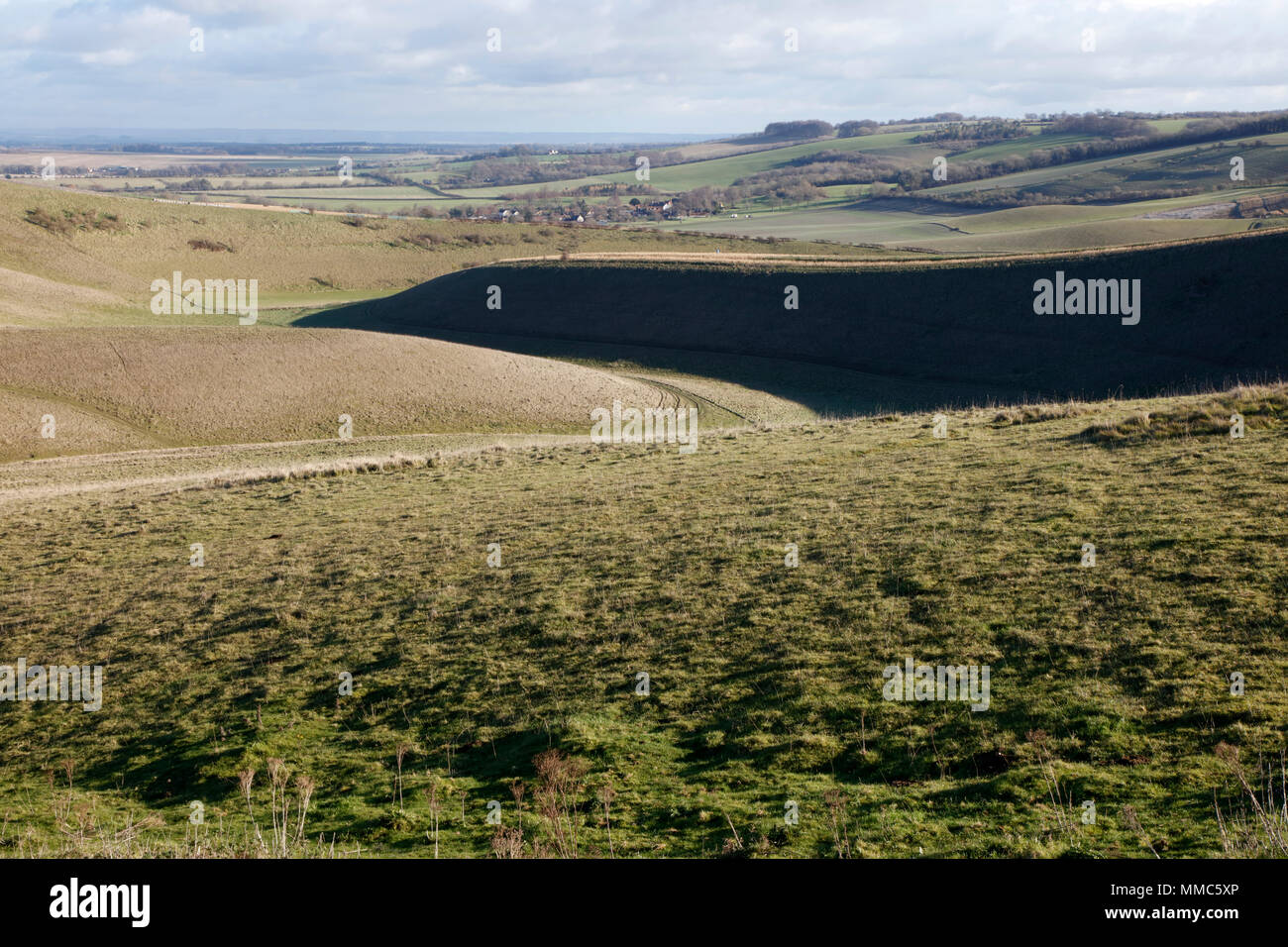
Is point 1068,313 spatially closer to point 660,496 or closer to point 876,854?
point 660,496

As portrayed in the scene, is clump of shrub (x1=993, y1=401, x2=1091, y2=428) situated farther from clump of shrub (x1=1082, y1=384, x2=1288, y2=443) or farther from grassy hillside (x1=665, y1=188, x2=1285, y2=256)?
grassy hillside (x1=665, y1=188, x2=1285, y2=256)

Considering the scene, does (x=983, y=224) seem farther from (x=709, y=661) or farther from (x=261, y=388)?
(x=709, y=661)

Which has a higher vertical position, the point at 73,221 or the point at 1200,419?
the point at 73,221

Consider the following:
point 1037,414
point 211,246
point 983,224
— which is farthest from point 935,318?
point 211,246

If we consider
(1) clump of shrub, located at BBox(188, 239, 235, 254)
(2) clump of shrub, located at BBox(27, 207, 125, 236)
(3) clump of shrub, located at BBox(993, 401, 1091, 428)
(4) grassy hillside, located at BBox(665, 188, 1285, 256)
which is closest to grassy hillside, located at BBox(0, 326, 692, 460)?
(3) clump of shrub, located at BBox(993, 401, 1091, 428)

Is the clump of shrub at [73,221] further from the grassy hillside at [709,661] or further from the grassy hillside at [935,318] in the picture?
the grassy hillside at [709,661]
